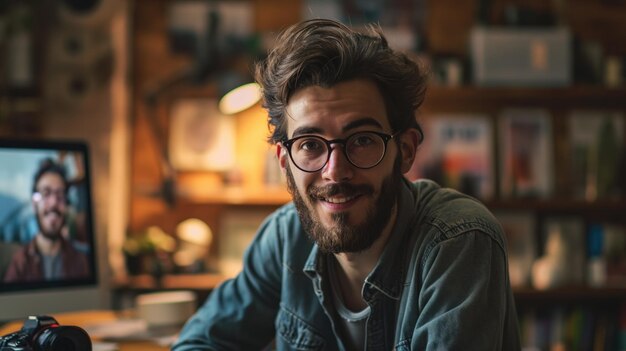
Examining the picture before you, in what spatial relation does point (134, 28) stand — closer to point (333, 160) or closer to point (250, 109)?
point (250, 109)

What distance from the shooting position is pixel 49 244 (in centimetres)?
175

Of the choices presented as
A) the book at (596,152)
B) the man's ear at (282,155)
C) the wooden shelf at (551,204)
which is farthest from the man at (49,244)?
the book at (596,152)

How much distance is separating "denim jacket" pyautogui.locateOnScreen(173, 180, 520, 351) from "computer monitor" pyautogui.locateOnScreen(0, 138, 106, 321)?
0.39 m

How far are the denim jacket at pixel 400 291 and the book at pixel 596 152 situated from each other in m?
1.99

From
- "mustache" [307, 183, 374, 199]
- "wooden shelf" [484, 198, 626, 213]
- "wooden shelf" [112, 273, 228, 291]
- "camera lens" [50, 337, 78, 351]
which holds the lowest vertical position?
"wooden shelf" [112, 273, 228, 291]

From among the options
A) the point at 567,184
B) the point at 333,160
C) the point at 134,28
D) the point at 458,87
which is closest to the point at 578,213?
the point at 567,184

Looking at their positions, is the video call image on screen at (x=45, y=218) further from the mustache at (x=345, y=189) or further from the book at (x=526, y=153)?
the book at (x=526, y=153)

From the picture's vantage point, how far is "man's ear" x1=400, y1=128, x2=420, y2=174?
1404 millimetres

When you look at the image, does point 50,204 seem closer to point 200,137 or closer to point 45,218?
point 45,218

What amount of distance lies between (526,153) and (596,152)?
30 centimetres

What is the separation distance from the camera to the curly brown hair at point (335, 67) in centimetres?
133

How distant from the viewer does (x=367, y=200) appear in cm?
132

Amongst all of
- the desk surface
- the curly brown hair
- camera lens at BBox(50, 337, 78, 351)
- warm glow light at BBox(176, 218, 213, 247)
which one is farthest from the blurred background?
camera lens at BBox(50, 337, 78, 351)

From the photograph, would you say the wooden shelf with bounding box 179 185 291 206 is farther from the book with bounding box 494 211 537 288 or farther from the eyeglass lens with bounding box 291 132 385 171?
the eyeglass lens with bounding box 291 132 385 171
